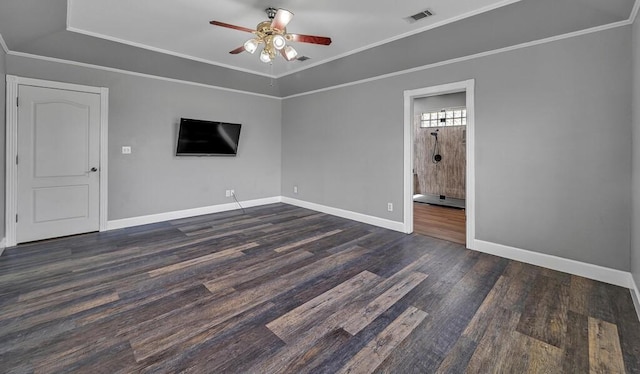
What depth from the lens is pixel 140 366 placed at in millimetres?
1652

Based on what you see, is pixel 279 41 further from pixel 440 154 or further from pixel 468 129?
pixel 440 154

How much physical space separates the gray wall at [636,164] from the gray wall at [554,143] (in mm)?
131

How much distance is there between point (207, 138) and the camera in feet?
17.4

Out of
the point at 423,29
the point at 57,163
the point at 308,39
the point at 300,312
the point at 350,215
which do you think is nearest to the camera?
the point at 300,312

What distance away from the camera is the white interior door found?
3744mm

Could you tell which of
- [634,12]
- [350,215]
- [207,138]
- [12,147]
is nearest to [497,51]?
[634,12]

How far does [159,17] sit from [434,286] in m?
4.02

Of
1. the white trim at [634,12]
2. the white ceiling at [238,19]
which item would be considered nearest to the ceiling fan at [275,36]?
the white ceiling at [238,19]

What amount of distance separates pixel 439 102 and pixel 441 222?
3414 mm

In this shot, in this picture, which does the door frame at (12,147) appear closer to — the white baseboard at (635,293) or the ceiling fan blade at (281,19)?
the ceiling fan blade at (281,19)

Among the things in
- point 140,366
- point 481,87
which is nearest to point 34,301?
point 140,366

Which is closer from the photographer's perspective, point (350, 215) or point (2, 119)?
point (2, 119)

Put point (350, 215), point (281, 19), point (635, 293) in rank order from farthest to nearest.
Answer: point (350, 215) → point (281, 19) → point (635, 293)

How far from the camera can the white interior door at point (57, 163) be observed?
12.3 feet
